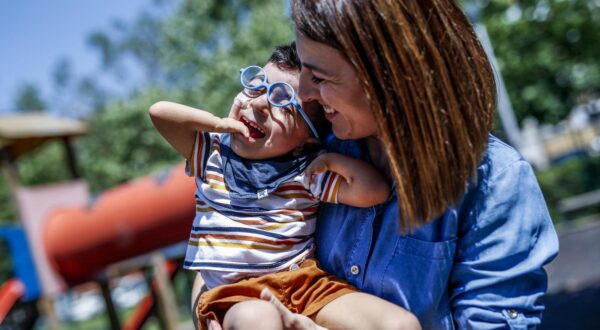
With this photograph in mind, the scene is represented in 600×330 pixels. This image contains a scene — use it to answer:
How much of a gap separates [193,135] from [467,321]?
960 mm

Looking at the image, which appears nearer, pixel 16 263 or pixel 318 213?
pixel 318 213

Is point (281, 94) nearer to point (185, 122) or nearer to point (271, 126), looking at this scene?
point (271, 126)

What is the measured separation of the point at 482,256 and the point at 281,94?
739mm

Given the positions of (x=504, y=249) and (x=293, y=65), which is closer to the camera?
(x=504, y=249)

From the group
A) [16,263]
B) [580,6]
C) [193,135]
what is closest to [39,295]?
[16,263]

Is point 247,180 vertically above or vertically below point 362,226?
above

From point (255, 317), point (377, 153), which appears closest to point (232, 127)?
point (377, 153)

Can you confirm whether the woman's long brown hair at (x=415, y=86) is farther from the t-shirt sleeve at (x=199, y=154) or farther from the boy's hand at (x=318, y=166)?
the t-shirt sleeve at (x=199, y=154)

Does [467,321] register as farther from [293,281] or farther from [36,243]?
[36,243]

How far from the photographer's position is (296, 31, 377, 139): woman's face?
162 centimetres

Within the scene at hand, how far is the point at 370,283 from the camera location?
1.79 meters

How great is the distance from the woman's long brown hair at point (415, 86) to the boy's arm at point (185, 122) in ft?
1.63

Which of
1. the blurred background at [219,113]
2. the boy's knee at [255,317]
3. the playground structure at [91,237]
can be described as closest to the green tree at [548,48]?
the blurred background at [219,113]

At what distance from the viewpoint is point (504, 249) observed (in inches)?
64.7
